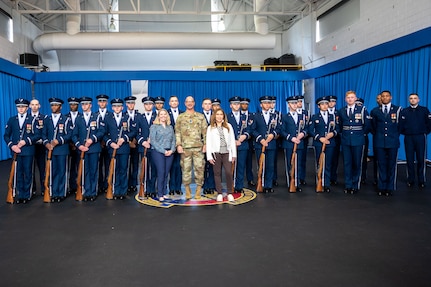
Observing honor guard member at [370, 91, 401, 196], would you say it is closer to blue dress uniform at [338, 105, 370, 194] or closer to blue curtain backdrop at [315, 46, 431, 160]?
blue dress uniform at [338, 105, 370, 194]

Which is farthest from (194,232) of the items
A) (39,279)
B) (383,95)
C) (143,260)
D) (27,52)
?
(27,52)

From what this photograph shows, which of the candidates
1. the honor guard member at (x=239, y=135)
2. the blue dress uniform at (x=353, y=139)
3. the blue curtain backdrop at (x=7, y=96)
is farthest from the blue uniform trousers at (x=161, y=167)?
the blue curtain backdrop at (x=7, y=96)

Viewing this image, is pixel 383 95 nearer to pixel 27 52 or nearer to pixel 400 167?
pixel 400 167

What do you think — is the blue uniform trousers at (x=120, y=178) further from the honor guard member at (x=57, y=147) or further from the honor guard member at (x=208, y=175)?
the honor guard member at (x=208, y=175)

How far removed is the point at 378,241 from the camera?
11.4 feet

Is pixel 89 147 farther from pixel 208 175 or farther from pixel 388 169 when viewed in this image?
pixel 388 169

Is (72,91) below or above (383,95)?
above

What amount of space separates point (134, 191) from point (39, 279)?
3281mm

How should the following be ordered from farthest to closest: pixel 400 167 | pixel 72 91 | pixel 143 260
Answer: pixel 72 91
pixel 400 167
pixel 143 260

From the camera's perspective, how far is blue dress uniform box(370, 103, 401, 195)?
548 cm

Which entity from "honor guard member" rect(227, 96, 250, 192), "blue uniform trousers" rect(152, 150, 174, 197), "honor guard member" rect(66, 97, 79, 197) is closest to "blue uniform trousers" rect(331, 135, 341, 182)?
"honor guard member" rect(227, 96, 250, 192)

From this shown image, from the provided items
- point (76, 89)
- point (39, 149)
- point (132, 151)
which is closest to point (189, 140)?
point (132, 151)

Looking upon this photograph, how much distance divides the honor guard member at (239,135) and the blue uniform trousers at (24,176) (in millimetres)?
2967

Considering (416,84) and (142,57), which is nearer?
(416,84)
